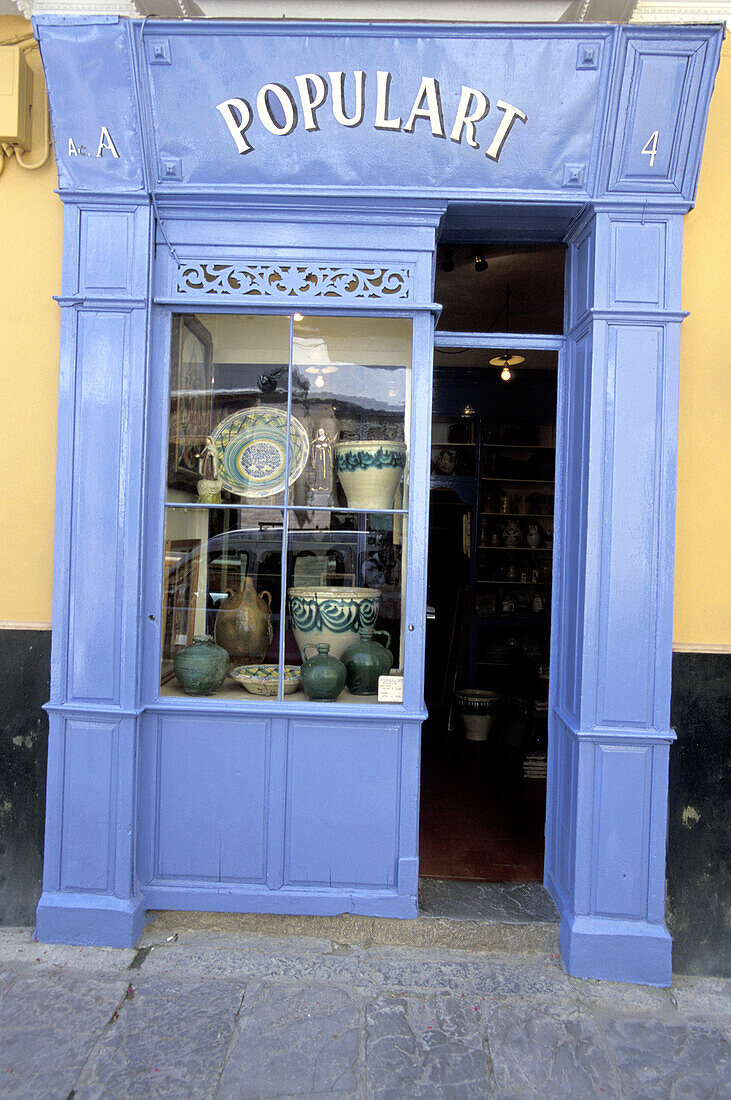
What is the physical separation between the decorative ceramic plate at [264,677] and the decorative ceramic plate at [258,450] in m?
0.71

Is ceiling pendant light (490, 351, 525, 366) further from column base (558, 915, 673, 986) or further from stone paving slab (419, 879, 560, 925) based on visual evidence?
column base (558, 915, 673, 986)

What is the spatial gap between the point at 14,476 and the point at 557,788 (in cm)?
251

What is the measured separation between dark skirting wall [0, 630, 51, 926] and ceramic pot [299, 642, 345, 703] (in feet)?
3.33

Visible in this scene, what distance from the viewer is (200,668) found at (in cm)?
296

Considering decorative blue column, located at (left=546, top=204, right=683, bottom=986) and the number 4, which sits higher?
the number 4

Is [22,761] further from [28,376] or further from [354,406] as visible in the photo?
[354,406]

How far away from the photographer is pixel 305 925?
9.25 ft

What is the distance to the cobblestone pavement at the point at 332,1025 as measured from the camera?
215cm

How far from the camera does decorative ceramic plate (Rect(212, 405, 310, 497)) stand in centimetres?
305

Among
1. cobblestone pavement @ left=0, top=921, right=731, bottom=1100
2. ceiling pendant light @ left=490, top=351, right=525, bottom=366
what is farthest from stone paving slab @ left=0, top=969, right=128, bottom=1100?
ceiling pendant light @ left=490, top=351, right=525, bottom=366

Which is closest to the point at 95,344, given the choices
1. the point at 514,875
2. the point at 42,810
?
the point at 42,810

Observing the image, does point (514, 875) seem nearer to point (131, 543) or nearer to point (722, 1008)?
point (722, 1008)

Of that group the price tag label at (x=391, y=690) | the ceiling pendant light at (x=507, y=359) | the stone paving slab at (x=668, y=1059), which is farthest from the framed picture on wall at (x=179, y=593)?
the ceiling pendant light at (x=507, y=359)

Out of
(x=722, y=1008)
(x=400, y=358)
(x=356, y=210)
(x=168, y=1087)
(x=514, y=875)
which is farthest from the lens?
(x=514, y=875)
